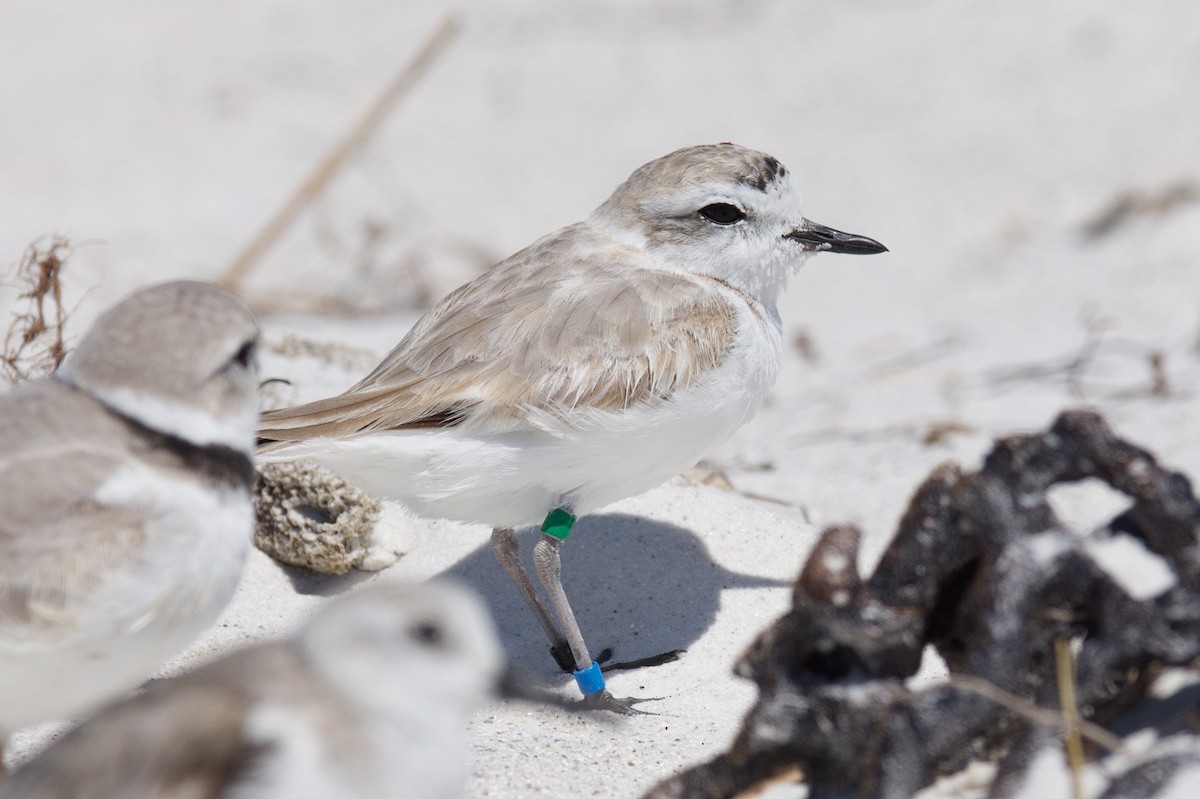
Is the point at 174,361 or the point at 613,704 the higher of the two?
the point at 174,361

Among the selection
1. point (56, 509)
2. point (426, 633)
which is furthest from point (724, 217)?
point (56, 509)

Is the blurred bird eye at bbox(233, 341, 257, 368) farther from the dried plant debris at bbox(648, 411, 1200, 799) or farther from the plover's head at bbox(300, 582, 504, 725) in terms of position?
the dried plant debris at bbox(648, 411, 1200, 799)

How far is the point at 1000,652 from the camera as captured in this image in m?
2.11

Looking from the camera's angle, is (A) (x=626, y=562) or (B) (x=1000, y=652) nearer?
(B) (x=1000, y=652)

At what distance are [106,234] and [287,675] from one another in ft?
20.6

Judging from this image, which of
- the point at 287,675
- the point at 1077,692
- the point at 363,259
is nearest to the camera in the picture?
the point at 287,675

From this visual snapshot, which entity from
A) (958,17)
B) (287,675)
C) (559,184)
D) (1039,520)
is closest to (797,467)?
(1039,520)

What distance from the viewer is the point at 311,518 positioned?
3.95 metres

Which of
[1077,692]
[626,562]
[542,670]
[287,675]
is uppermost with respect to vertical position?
[1077,692]

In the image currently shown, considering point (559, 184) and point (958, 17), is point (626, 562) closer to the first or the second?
point (559, 184)

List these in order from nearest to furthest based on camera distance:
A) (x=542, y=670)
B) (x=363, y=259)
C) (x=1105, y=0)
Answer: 1. (x=542, y=670)
2. (x=363, y=259)
3. (x=1105, y=0)

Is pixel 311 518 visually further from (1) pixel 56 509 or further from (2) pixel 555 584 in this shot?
(1) pixel 56 509

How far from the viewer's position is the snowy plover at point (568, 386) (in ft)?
11.1

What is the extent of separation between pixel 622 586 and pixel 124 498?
213 cm
